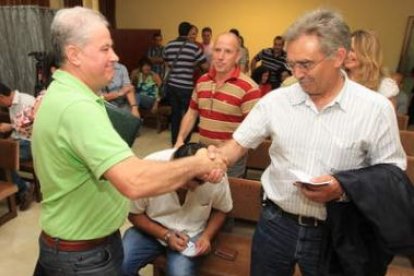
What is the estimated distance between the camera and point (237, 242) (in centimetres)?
245

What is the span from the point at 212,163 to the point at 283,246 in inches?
19.7

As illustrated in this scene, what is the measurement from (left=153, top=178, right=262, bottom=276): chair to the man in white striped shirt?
58cm

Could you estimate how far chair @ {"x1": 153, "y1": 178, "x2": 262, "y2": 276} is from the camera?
7.21ft

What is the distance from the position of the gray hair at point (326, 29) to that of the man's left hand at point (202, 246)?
4.14 feet

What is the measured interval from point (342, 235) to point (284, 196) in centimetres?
27

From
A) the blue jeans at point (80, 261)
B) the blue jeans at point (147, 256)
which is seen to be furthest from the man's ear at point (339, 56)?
the blue jeans at point (147, 256)

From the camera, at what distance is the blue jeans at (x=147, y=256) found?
6.88 ft

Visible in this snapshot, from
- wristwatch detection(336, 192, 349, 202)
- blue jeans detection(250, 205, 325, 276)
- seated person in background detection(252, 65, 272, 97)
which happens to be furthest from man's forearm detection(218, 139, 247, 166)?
seated person in background detection(252, 65, 272, 97)

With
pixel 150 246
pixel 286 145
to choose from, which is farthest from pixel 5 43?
pixel 286 145

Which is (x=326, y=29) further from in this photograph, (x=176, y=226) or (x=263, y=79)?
(x=263, y=79)

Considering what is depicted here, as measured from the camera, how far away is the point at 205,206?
2.18 meters

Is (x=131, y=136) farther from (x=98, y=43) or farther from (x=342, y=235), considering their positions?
(x=342, y=235)

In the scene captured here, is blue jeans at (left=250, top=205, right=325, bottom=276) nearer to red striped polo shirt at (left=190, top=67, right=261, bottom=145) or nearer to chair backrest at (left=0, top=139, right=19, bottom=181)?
red striped polo shirt at (left=190, top=67, right=261, bottom=145)

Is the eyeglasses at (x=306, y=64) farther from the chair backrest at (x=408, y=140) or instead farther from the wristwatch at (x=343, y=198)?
the chair backrest at (x=408, y=140)
